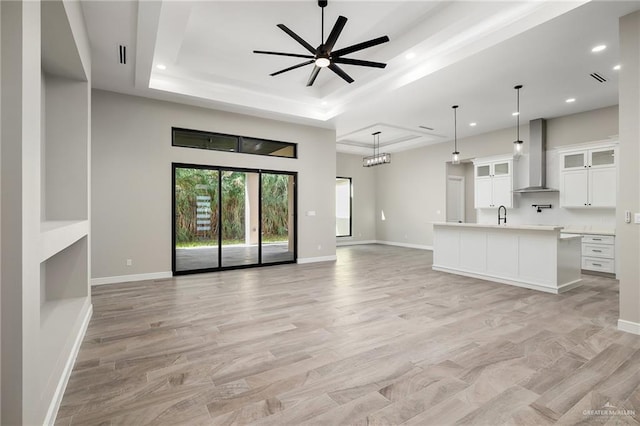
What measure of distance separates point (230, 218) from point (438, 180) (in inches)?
254

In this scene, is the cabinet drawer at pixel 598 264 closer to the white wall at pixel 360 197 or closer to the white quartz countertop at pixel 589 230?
the white quartz countertop at pixel 589 230

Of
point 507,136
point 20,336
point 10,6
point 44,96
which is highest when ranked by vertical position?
point 507,136

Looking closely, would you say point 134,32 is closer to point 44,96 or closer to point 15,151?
point 44,96

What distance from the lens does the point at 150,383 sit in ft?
7.30

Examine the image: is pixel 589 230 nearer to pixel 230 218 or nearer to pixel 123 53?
pixel 230 218

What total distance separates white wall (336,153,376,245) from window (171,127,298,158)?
3993 millimetres

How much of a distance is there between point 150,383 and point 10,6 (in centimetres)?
230

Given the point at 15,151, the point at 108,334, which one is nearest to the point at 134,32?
the point at 15,151

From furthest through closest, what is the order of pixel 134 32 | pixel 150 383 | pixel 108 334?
pixel 134 32, pixel 108 334, pixel 150 383

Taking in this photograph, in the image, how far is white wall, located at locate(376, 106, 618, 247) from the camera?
21.3 feet

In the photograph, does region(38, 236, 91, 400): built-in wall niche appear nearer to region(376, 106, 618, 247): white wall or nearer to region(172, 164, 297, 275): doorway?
region(172, 164, 297, 275): doorway

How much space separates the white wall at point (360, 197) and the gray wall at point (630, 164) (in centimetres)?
807

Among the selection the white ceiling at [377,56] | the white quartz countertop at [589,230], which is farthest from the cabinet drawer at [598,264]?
the white ceiling at [377,56]

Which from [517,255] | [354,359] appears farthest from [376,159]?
→ [354,359]
